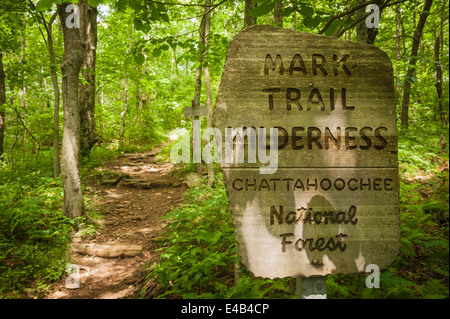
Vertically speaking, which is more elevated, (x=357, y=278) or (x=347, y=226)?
(x=347, y=226)

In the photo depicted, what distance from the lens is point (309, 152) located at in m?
1.54

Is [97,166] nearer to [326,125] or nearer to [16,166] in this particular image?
[16,166]

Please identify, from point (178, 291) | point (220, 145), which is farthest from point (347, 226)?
point (178, 291)

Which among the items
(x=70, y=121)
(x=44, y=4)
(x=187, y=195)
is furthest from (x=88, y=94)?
(x=44, y=4)

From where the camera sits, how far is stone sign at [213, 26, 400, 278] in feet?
4.95

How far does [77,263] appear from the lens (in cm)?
419

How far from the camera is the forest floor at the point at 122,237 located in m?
3.64

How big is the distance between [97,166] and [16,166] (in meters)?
2.37

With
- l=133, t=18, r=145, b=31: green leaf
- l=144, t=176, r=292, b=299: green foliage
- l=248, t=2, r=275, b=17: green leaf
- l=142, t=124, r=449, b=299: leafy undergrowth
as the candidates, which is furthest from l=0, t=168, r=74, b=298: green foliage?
l=248, t=2, r=275, b=17: green leaf

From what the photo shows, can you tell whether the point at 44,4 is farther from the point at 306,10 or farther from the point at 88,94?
the point at 88,94

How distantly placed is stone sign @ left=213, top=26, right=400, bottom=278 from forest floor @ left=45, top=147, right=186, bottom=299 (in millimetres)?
2498

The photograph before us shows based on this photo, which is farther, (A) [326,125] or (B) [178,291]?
(B) [178,291]

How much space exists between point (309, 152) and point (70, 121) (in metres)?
5.08

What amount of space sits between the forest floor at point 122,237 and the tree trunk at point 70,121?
0.81 metres
